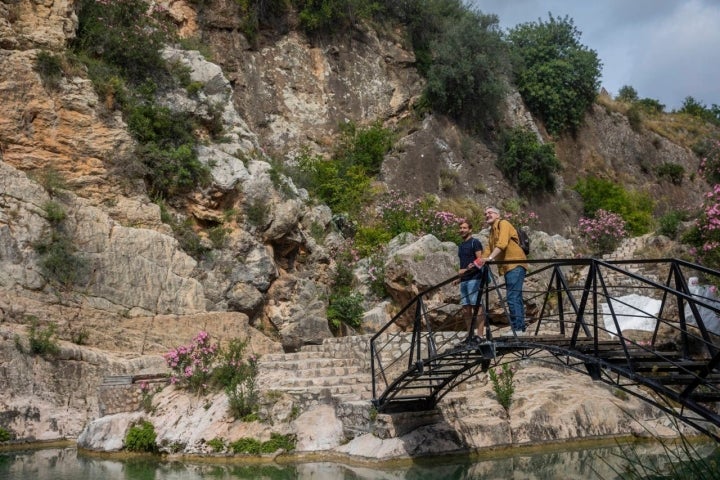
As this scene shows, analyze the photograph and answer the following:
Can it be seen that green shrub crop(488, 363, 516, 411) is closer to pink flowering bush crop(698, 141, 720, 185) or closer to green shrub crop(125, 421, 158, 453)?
green shrub crop(125, 421, 158, 453)

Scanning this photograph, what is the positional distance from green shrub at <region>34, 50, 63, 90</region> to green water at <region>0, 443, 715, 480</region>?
8.72 m

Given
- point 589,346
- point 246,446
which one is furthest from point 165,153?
point 589,346

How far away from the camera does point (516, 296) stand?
9.15m

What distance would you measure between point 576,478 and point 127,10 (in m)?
16.1

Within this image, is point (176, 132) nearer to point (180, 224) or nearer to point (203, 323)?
point (180, 224)

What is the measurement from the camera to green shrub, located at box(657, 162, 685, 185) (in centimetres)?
3400

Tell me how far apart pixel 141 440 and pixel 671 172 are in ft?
96.8

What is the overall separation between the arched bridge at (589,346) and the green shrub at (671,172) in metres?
12.8

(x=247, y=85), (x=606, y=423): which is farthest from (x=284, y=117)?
(x=606, y=423)

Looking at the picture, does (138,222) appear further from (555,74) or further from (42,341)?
(555,74)

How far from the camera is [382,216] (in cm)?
2214

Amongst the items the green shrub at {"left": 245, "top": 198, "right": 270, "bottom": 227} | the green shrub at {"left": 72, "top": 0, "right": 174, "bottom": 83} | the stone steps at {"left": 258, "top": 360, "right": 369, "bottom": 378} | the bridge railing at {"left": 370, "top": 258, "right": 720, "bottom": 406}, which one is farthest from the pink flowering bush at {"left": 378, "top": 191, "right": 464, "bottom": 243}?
the stone steps at {"left": 258, "top": 360, "right": 369, "bottom": 378}

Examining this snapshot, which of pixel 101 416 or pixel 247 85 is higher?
pixel 247 85

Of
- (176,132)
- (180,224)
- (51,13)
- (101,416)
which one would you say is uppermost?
(51,13)
